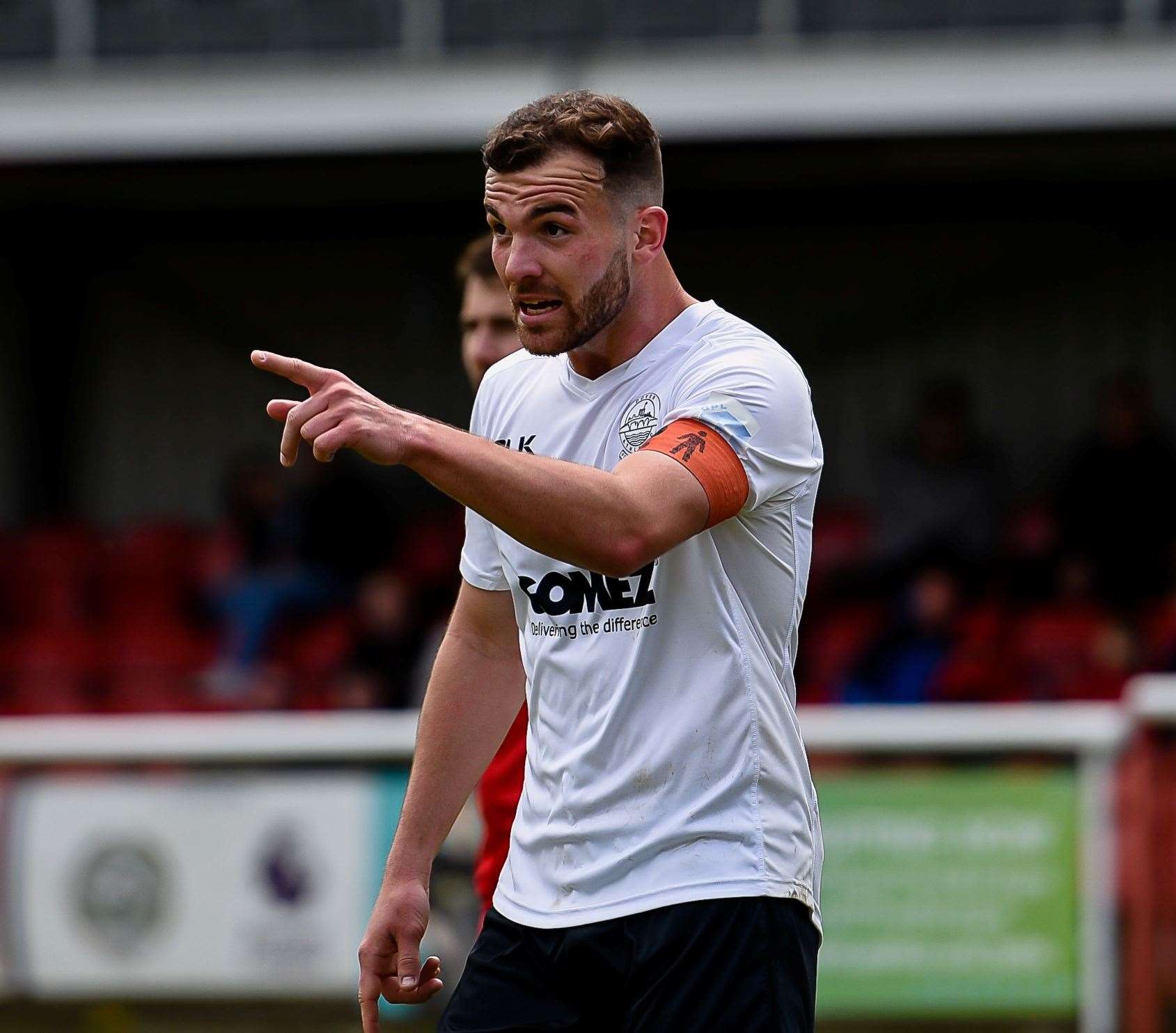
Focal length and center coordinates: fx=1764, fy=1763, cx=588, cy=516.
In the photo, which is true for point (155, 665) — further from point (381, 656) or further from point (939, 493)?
point (939, 493)

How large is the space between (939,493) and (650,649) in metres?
7.24

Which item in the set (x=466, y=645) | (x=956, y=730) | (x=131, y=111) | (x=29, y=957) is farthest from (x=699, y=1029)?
(x=131, y=111)

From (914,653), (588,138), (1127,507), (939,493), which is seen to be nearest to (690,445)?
(588,138)

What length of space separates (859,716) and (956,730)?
32 cm

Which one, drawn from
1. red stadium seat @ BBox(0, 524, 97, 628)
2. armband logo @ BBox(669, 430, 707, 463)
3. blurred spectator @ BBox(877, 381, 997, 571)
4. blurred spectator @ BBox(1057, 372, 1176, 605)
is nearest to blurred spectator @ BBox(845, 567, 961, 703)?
blurred spectator @ BBox(877, 381, 997, 571)

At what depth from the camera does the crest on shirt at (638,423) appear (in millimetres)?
2350

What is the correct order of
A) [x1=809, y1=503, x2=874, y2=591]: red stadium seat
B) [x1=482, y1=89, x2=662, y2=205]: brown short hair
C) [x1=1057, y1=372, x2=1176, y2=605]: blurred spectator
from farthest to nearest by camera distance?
[x1=809, y1=503, x2=874, y2=591]: red stadium seat < [x1=1057, y1=372, x2=1176, y2=605]: blurred spectator < [x1=482, y1=89, x2=662, y2=205]: brown short hair

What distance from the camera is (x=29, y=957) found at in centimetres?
623

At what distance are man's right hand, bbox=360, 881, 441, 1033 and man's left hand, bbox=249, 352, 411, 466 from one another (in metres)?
0.82

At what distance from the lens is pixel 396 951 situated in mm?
2559

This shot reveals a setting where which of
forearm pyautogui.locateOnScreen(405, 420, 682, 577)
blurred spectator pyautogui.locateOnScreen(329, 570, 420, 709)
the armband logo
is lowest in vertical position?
blurred spectator pyautogui.locateOnScreen(329, 570, 420, 709)

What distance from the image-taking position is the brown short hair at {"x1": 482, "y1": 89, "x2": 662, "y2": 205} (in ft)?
7.47

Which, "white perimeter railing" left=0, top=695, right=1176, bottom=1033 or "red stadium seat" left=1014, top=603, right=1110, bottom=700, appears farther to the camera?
"red stadium seat" left=1014, top=603, right=1110, bottom=700

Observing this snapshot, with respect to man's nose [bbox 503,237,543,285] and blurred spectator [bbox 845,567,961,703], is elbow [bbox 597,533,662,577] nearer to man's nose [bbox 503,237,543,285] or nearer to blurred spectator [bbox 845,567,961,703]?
man's nose [bbox 503,237,543,285]
